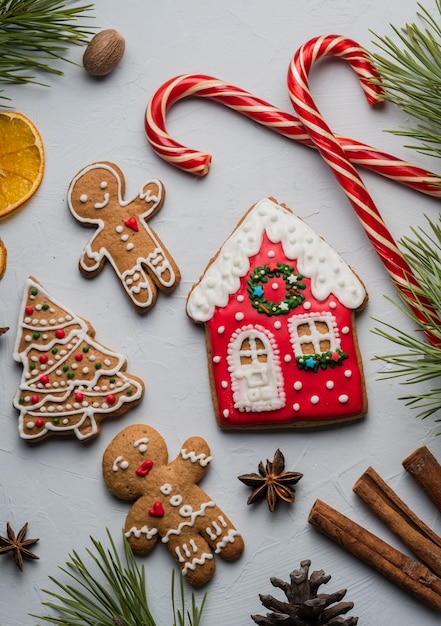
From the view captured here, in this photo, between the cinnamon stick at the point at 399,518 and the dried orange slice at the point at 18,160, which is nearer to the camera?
the cinnamon stick at the point at 399,518

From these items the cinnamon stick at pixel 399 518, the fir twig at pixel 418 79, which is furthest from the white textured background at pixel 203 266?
the fir twig at pixel 418 79

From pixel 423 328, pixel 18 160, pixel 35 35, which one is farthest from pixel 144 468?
pixel 35 35

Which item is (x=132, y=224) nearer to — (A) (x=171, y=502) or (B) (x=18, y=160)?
(B) (x=18, y=160)

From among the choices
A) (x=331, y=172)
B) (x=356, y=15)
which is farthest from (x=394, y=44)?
(x=331, y=172)

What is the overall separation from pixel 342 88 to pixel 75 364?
3.27 ft

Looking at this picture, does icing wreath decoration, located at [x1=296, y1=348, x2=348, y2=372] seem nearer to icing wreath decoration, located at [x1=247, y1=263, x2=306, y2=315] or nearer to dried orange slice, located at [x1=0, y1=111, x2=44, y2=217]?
icing wreath decoration, located at [x1=247, y1=263, x2=306, y2=315]

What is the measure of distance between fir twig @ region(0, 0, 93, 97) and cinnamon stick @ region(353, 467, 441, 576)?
1.31m

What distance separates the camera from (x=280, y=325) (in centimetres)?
212

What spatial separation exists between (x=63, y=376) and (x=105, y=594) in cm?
55

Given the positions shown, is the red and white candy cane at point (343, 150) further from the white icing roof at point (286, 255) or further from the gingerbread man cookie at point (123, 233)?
the gingerbread man cookie at point (123, 233)

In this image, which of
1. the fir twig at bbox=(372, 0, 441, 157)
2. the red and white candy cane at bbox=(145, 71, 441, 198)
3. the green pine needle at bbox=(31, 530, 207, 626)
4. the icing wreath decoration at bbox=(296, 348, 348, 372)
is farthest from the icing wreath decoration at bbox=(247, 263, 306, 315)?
the green pine needle at bbox=(31, 530, 207, 626)

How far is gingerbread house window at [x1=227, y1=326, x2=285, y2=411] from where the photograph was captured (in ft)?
6.94

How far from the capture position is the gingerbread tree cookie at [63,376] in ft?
7.11

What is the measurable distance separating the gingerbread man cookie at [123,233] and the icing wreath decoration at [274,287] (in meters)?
0.21
